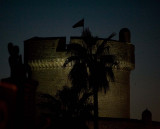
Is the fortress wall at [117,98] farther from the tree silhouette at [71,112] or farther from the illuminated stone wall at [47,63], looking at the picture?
the tree silhouette at [71,112]

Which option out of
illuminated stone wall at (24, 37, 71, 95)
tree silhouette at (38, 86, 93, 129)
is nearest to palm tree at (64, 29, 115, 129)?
tree silhouette at (38, 86, 93, 129)

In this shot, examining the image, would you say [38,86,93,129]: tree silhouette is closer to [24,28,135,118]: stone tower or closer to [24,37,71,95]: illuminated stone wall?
[24,28,135,118]: stone tower

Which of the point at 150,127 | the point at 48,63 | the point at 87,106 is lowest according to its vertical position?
the point at 150,127

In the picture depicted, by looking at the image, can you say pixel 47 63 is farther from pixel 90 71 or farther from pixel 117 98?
pixel 90 71

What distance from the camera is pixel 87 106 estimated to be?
20.8m

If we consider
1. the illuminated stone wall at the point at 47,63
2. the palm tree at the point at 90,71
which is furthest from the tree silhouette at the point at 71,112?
the illuminated stone wall at the point at 47,63

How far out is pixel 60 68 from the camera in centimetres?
3766

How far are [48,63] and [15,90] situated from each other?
27.9 metres

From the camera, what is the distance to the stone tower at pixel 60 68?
122 feet

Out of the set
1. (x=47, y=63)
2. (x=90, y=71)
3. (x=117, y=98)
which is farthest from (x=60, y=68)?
(x=90, y=71)

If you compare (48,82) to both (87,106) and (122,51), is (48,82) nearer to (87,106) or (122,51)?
(122,51)

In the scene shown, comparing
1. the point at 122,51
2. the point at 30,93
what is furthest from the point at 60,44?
the point at 30,93

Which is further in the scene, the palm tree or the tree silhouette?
the palm tree

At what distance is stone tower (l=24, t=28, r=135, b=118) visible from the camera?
3725 cm
